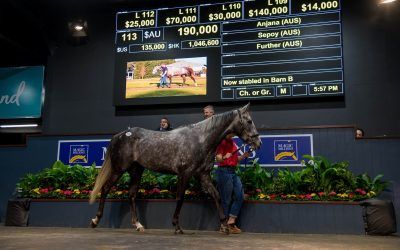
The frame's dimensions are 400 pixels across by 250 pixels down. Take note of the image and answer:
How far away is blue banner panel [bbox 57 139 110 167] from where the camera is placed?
9.02 meters

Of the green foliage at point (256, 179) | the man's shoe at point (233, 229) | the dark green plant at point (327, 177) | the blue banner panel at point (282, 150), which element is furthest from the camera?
the blue banner panel at point (282, 150)

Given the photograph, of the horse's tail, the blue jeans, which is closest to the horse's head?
the blue jeans

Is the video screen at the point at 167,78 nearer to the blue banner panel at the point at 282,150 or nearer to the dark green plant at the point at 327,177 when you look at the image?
the blue banner panel at the point at 282,150

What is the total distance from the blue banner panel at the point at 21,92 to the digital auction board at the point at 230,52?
9.63ft

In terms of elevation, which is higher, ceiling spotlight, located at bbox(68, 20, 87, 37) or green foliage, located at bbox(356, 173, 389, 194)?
ceiling spotlight, located at bbox(68, 20, 87, 37)

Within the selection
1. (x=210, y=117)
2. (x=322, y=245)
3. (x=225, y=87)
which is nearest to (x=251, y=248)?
(x=322, y=245)

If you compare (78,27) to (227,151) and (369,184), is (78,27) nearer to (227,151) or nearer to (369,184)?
(227,151)

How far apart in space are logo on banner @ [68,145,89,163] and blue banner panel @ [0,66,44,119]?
10.1 feet

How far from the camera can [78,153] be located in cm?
916

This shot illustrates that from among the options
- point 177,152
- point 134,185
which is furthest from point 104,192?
point 177,152

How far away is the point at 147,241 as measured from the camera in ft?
16.3

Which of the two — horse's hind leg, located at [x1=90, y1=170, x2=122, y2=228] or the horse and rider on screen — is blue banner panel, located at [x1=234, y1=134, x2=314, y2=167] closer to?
the horse and rider on screen

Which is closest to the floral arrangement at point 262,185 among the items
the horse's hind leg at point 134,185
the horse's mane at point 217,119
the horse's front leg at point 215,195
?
the horse's hind leg at point 134,185

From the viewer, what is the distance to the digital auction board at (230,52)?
A: 362 inches
